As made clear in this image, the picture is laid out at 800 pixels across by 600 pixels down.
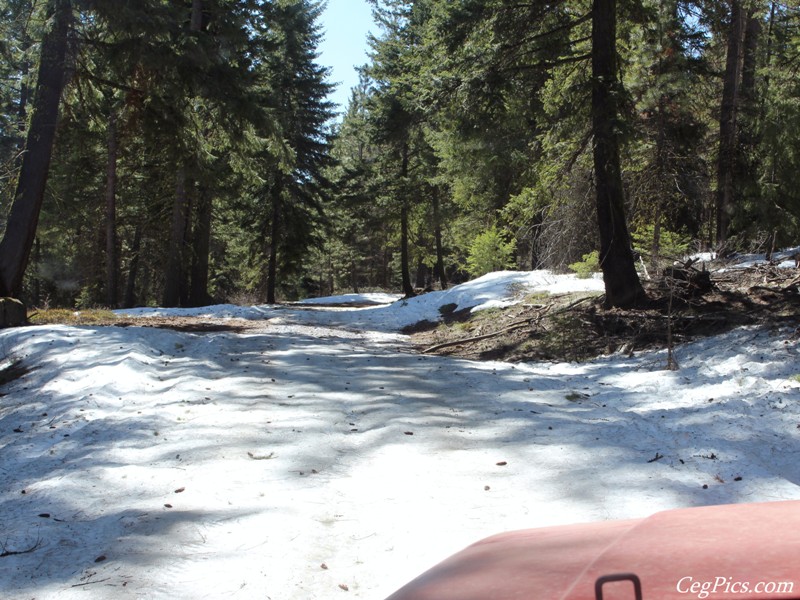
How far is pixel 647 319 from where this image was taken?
10359 millimetres

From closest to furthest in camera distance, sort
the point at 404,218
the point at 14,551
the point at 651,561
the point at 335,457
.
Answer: the point at 651,561, the point at 14,551, the point at 335,457, the point at 404,218

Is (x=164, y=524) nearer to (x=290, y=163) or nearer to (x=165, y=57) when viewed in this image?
(x=165, y=57)

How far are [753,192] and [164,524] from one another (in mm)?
19845

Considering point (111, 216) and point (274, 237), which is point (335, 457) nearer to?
point (111, 216)

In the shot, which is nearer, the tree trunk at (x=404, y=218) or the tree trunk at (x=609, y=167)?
the tree trunk at (x=609, y=167)

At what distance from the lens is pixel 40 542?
12.6 ft

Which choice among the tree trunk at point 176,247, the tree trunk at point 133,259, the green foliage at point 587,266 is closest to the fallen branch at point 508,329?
the green foliage at point 587,266

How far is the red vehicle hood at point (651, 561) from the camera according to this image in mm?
1491

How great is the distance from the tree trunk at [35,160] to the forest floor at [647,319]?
27.2 ft

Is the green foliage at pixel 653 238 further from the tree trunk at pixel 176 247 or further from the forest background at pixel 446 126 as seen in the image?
the tree trunk at pixel 176 247

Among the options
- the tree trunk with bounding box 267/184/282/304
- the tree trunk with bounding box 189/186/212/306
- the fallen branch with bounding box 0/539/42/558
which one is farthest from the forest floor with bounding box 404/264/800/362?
the tree trunk with bounding box 267/184/282/304

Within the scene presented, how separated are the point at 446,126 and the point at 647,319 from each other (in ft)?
19.2

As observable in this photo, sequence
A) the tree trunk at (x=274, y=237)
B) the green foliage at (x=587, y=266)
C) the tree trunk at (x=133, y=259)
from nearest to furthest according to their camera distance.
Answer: the green foliage at (x=587, y=266) → the tree trunk at (x=133, y=259) → the tree trunk at (x=274, y=237)

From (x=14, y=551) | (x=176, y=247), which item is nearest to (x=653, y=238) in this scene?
(x=176, y=247)
